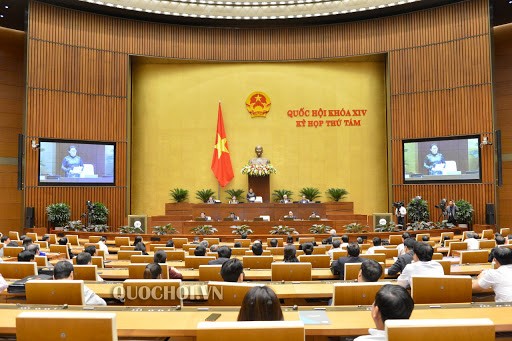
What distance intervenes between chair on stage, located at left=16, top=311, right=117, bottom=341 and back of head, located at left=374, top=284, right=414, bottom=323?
43.0 inches

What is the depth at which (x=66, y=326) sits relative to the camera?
6.17ft

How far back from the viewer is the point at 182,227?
44.1 feet

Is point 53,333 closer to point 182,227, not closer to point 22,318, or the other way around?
point 22,318

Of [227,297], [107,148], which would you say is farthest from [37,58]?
[227,297]

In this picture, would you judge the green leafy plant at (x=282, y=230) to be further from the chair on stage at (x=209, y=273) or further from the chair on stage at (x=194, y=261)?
the chair on stage at (x=209, y=273)

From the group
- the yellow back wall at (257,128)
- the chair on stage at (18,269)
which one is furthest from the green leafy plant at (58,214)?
the chair on stage at (18,269)

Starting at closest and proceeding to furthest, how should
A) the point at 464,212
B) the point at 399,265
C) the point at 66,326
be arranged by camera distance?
the point at 66,326 < the point at 399,265 < the point at 464,212

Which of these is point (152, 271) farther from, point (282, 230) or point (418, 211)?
point (418, 211)

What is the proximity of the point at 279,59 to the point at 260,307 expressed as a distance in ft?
51.7

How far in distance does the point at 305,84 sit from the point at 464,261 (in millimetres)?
12482

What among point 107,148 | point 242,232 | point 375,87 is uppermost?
point 375,87

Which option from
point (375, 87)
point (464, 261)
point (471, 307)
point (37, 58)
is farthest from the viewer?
point (375, 87)

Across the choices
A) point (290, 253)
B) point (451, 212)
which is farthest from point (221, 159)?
point (290, 253)

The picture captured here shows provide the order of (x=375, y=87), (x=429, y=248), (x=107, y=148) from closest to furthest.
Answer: (x=429, y=248), (x=107, y=148), (x=375, y=87)
